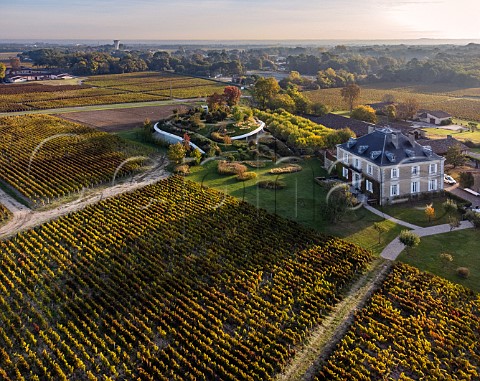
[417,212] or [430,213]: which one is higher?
[430,213]

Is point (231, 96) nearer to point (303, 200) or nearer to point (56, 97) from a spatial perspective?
point (303, 200)

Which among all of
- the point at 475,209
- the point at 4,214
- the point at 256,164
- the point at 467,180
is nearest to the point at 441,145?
the point at 467,180

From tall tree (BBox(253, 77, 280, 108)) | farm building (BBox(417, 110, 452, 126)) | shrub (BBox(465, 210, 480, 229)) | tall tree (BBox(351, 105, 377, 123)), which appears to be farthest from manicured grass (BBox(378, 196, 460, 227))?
tall tree (BBox(253, 77, 280, 108))

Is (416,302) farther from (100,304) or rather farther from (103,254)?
(103,254)

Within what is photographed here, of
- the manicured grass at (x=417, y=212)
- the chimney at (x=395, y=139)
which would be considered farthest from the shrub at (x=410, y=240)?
the chimney at (x=395, y=139)

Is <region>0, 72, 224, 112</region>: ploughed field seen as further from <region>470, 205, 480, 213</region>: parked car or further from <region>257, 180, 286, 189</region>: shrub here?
<region>470, 205, 480, 213</region>: parked car

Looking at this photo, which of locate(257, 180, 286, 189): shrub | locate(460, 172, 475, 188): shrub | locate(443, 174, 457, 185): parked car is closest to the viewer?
locate(460, 172, 475, 188): shrub
